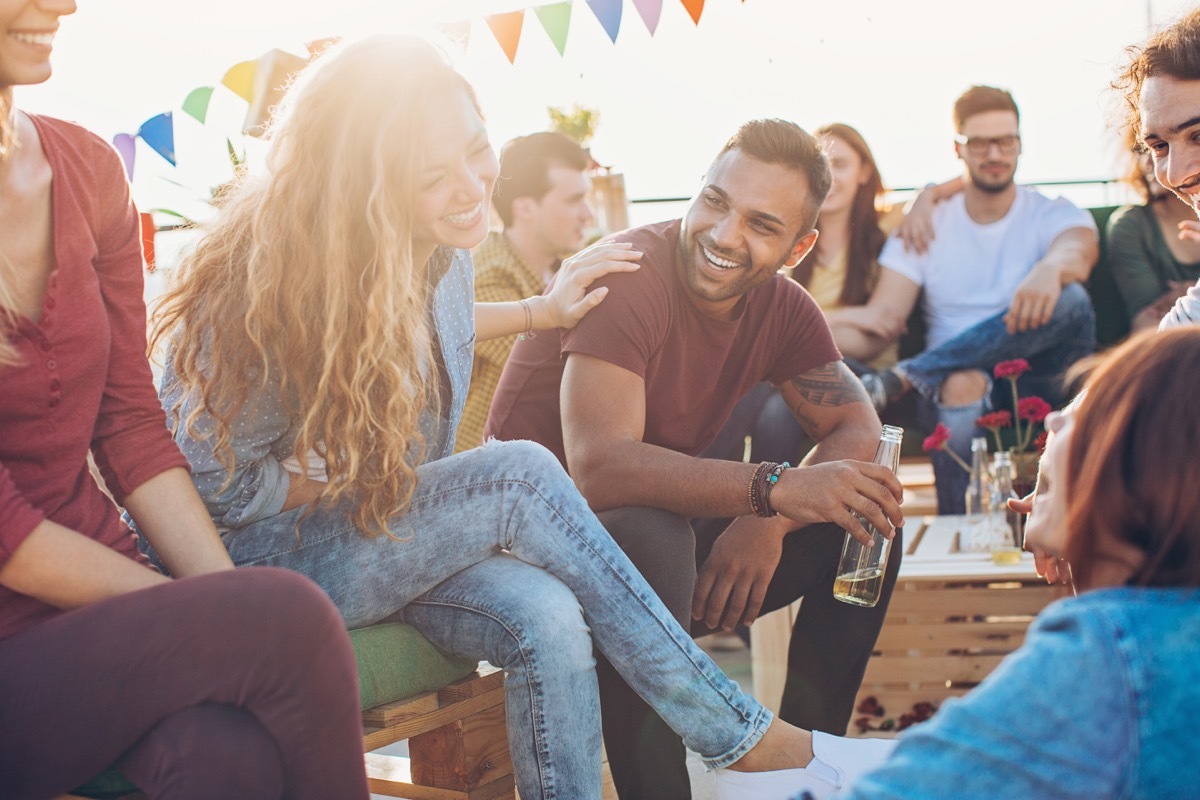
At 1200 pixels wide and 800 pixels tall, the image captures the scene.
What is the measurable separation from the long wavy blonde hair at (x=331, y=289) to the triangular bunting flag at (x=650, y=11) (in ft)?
8.26

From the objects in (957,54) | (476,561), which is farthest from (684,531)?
(957,54)

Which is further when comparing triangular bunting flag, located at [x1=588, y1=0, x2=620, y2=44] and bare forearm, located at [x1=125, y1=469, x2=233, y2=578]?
triangular bunting flag, located at [x1=588, y1=0, x2=620, y2=44]

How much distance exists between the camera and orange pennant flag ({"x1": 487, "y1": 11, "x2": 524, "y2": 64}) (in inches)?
166

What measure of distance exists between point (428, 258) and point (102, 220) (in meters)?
0.53

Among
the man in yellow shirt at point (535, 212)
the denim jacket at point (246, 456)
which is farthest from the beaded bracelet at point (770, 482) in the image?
the man in yellow shirt at point (535, 212)

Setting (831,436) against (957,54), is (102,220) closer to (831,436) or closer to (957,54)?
(831,436)

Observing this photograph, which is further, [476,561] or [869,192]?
[869,192]

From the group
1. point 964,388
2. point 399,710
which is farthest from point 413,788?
point 964,388

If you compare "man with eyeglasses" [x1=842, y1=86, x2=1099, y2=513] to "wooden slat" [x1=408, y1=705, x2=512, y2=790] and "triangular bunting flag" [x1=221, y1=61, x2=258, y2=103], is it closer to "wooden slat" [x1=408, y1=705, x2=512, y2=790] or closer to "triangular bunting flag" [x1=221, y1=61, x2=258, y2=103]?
"triangular bunting flag" [x1=221, y1=61, x2=258, y2=103]

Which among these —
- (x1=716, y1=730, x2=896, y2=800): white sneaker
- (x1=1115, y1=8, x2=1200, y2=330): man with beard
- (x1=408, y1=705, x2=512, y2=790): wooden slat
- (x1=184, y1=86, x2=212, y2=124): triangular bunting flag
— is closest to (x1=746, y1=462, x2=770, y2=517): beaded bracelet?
(x1=716, y1=730, x2=896, y2=800): white sneaker

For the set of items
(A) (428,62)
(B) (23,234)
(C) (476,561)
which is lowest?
(C) (476,561)

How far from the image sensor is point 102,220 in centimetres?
149

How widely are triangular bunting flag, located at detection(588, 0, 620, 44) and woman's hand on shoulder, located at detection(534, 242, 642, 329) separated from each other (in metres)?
2.21

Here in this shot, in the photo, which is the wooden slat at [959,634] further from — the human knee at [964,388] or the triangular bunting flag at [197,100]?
the triangular bunting flag at [197,100]
